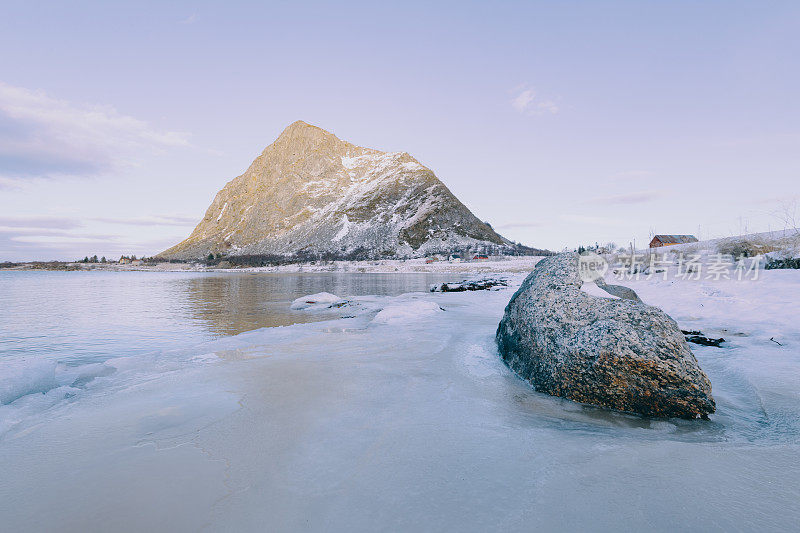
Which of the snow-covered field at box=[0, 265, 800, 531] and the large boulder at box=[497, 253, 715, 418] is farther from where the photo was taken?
the large boulder at box=[497, 253, 715, 418]

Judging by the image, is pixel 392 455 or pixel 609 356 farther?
pixel 609 356

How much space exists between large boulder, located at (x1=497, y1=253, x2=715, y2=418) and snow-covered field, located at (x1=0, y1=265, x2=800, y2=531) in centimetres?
28

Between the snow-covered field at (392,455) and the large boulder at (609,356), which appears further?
the large boulder at (609,356)

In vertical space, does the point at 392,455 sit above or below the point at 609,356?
below

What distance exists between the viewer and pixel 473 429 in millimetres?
4188

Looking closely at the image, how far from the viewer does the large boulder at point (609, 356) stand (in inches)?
181

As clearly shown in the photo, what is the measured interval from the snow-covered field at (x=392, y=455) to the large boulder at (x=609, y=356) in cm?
28

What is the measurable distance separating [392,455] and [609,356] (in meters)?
3.26

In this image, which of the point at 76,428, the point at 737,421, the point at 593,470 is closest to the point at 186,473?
the point at 76,428

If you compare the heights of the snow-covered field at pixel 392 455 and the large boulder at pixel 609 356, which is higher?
the large boulder at pixel 609 356

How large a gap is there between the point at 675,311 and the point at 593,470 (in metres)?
11.0

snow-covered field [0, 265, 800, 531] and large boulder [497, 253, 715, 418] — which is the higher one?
large boulder [497, 253, 715, 418]

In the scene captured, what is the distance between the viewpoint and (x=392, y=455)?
3.57m

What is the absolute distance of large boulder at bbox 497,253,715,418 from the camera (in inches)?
181
